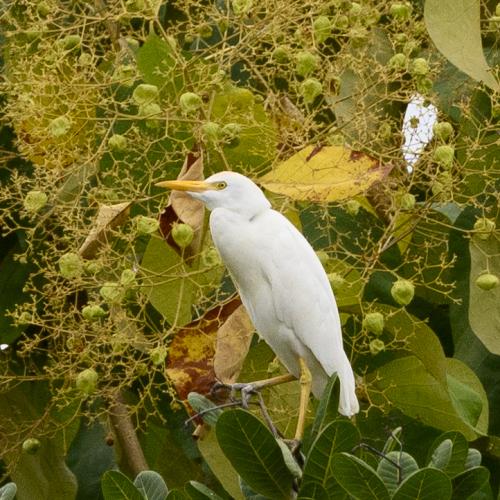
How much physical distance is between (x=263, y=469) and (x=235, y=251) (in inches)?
20.9

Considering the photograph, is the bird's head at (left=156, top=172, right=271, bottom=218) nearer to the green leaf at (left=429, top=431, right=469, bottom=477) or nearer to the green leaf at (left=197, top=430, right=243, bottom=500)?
the green leaf at (left=197, top=430, right=243, bottom=500)

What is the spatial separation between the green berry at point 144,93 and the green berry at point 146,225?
0.17 m

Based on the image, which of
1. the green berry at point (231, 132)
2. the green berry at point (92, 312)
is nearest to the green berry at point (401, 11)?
the green berry at point (231, 132)

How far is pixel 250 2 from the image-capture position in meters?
2.14

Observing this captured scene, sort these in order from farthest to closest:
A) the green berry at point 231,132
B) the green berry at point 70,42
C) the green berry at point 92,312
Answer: the green berry at point 70,42 < the green berry at point 231,132 < the green berry at point 92,312

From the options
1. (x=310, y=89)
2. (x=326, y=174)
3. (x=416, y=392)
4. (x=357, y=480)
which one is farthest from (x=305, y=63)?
(x=357, y=480)

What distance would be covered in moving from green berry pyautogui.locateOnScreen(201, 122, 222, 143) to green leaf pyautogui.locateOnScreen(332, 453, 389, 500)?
0.65m

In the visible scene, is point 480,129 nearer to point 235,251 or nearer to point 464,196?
point 464,196

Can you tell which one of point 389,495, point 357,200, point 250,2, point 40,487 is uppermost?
point 250,2

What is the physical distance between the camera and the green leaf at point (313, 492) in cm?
160

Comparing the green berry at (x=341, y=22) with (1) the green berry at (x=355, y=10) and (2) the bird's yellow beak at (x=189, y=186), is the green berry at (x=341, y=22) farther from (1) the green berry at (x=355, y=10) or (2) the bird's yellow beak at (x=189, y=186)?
(2) the bird's yellow beak at (x=189, y=186)

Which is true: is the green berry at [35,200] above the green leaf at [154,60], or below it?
below

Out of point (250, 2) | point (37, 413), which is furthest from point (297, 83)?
point (37, 413)

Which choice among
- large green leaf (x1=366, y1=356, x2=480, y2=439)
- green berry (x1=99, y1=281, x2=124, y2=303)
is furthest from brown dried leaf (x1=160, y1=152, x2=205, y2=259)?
large green leaf (x1=366, y1=356, x2=480, y2=439)
